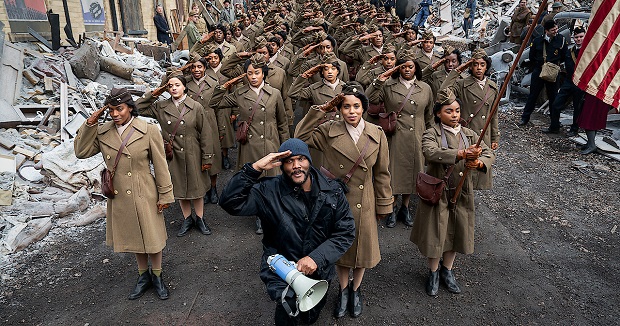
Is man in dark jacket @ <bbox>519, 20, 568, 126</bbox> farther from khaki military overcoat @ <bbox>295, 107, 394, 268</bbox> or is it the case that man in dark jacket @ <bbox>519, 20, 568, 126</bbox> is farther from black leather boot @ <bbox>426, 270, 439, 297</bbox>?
khaki military overcoat @ <bbox>295, 107, 394, 268</bbox>

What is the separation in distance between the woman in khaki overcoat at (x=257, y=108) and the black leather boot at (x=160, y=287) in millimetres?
1611

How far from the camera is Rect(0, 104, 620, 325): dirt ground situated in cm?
451

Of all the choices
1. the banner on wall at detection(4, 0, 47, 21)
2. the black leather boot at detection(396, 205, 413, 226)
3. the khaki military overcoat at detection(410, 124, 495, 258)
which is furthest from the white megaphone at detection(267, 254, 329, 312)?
the banner on wall at detection(4, 0, 47, 21)

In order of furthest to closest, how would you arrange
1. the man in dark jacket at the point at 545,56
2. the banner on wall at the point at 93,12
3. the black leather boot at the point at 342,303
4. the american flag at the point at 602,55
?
the banner on wall at the point at 93,12
the man in dark jacket at the point at 545,56
the black leather boot at the point at 342,303
the american flag at the point at 602,55

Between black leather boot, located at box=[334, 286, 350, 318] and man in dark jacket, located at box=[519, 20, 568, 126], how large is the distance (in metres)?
7.87

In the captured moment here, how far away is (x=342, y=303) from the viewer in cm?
447

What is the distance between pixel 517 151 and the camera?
29.6 feet

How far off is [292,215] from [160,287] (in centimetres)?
229

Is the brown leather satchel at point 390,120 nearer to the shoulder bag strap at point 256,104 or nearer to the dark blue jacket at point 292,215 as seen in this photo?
the shoulder bag strap at point 256,104

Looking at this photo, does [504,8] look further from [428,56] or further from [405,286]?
[405,286]

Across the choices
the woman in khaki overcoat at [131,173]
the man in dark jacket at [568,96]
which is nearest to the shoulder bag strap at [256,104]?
the woman in khaki overcoat at [131,173]

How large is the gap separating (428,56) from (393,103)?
3.38 metres

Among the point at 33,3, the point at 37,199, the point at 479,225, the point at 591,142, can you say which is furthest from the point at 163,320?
the point at 33,3

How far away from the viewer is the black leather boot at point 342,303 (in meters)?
4.45
